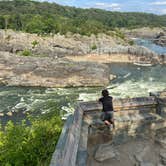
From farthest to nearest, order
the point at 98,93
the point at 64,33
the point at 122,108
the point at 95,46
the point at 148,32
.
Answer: the point at 148,32 < the point at 64,33 < the point at 95,46 < the point at 98,93 < the point at 122,108

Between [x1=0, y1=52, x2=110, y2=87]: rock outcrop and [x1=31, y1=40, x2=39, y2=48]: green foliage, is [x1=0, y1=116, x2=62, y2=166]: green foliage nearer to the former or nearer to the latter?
[x1=0, y1=52, x2=110, y2=87]: rock outcrop

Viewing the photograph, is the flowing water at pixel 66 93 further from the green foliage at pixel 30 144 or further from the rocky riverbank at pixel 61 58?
the green foliage at pixel 30 144

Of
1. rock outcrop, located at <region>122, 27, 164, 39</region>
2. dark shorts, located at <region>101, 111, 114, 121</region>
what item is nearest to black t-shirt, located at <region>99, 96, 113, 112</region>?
dark shorts, located at <region>101, 111, 114, 121</region>

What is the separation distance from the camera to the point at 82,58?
7381 centimetres

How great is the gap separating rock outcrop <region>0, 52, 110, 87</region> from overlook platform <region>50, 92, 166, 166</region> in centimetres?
3886

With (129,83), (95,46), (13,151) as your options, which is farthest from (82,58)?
(13,151)

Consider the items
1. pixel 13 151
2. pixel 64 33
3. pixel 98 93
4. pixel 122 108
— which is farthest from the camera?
pixel 64 33

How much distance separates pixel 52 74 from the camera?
5116cm

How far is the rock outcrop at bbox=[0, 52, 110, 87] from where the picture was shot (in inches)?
1972

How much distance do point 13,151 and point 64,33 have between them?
283 ft

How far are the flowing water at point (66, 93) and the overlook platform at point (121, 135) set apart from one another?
20840 mm

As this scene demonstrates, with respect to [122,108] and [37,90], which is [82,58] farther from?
[122,108]

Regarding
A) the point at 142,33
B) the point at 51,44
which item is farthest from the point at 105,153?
the point at 142,33

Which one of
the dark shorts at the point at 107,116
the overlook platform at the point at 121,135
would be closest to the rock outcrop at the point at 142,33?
the overlook platform at the point at 121,135
